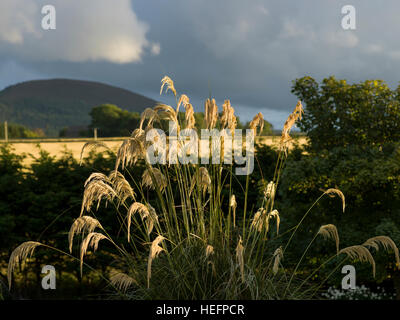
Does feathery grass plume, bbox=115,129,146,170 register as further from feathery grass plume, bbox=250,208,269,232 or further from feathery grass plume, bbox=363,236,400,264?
feathery grass plume, bbox=363,236,400,264

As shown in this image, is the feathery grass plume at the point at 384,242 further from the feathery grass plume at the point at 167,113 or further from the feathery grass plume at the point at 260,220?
the feathery grass plume at the point at 167,113

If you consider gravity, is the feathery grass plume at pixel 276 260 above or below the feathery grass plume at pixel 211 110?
below

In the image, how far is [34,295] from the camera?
24.8 ft

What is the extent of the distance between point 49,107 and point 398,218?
75.0m

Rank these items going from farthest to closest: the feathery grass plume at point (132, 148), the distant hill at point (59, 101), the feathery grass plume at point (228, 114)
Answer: the distant hill at point (59, 101), the feathery grass plume at point (228, 114), the feathery grass plume at point (132, 148)

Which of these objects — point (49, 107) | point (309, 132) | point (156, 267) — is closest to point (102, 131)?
point (309, 132)

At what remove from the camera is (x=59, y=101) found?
76.3 m

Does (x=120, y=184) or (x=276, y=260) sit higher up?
(x=120, y=184)

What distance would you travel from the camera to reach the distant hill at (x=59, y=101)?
64.2 meters

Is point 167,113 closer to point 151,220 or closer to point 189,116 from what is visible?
point 189,116

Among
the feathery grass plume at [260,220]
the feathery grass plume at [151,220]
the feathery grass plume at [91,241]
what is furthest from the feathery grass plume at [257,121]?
the feathery grass plume at [91,241]

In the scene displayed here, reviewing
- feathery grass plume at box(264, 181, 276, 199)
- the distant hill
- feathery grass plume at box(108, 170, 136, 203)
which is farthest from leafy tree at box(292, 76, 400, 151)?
the distant hill

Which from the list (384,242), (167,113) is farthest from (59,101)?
(384,242)
